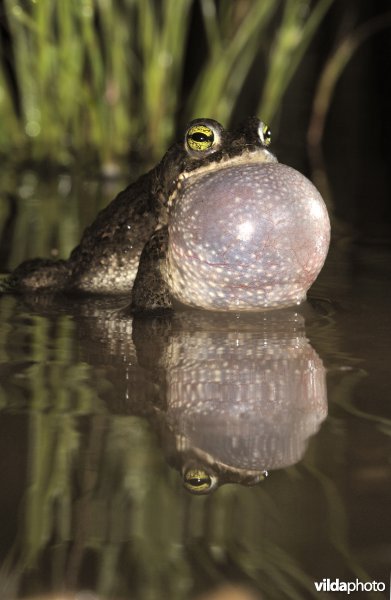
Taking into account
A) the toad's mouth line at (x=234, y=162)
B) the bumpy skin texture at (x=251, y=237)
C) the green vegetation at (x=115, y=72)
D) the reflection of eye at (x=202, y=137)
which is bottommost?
the bumpy skin texture at (x=251, y=237)

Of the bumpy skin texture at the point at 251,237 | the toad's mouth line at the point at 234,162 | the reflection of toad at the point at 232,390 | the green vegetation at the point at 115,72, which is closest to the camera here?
the reflection of toad at the point at 232,390

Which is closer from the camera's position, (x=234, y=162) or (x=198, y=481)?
(x=198, y=481)

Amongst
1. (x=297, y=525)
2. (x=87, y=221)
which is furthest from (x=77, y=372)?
(x=87, y=221)

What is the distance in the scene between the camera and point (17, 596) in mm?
1811

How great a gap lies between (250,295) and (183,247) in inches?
12.4

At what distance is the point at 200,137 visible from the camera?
3.87 m

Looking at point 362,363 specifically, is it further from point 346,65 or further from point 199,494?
point 346,65

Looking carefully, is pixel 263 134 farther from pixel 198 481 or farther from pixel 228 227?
pixel 198 481

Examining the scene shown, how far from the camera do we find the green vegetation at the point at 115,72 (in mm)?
7926

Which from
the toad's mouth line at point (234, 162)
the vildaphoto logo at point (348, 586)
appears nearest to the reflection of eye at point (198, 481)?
the vildaphoto logo at point (348, 586)

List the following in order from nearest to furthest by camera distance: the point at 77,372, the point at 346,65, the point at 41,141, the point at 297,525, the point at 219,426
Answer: the point at 297,525, the point at 219,426, the point at 77,372, the point at 41,141, the point at 346,65

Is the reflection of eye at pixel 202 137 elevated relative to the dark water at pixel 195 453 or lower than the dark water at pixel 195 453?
elevated

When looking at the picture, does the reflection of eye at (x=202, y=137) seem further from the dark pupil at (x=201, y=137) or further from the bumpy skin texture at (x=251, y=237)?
the bumpy skin texture at (x=251, y=237)

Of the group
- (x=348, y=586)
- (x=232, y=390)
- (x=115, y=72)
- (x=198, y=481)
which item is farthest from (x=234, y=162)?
(x=115, y=72)
